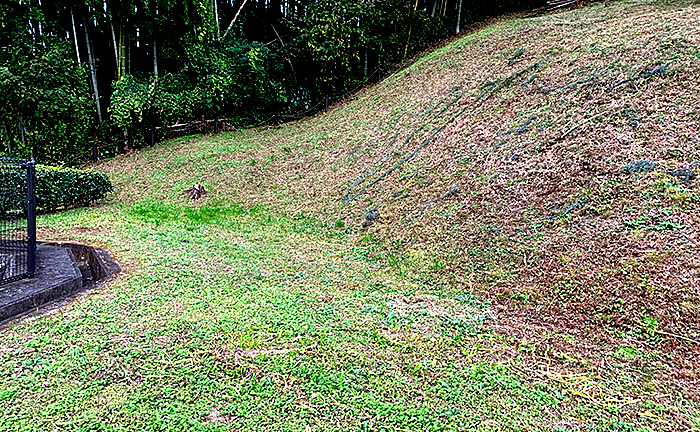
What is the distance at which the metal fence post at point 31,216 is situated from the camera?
Result: 365cm

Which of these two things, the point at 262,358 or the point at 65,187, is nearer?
the point at 262,358

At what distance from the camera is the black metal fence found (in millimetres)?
3705

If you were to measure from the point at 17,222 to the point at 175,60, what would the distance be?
10718 millimetres

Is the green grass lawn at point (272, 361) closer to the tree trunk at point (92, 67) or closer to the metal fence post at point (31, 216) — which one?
the metal fence post at point (31, 216)

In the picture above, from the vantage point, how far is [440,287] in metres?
4.04

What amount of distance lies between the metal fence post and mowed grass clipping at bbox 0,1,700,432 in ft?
2.30

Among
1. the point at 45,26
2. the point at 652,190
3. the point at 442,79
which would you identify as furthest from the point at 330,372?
the point at 45,26

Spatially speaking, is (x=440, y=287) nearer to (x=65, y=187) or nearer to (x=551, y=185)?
(x=551, y=185)

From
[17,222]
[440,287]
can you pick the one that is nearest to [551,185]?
[440,287]

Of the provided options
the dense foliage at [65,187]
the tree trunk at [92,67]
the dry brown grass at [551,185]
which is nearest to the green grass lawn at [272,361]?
the dry brown grass at [551,185]

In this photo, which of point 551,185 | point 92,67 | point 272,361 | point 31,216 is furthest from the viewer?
point 92,67

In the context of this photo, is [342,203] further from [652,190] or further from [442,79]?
[442,79]

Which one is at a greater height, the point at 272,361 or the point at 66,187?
the point at 66,187

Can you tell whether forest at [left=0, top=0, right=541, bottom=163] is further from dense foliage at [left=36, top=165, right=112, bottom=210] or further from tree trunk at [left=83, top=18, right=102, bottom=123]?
dense foliage at [left=36, top=165, right=112, bottom=210]
